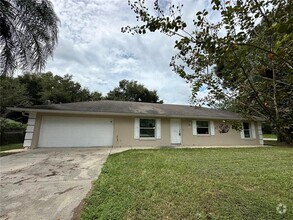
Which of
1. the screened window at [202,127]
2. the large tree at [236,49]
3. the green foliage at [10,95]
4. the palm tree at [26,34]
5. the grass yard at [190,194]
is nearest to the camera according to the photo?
the large tree at [236,49]

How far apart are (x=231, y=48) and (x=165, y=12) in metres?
0.83

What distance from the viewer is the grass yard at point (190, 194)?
285 cm

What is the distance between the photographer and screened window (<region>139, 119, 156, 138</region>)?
12.2 meters

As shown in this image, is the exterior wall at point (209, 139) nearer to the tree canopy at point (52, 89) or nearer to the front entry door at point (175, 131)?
the front entry door at point (175, 131)

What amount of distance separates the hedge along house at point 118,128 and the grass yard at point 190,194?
18.4 feet

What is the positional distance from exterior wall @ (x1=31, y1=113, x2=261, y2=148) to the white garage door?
12.4 inches

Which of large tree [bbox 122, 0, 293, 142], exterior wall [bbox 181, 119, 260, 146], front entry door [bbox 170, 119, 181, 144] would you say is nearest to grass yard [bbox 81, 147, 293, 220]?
large tree [bbox 122, 0, 293, 142]

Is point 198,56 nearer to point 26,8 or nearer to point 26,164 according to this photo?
point 26,164

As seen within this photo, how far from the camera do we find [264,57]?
1994 millimetres

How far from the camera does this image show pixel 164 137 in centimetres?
1233

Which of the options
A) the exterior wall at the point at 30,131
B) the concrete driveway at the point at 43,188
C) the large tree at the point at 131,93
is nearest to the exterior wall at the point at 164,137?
the exterior wall at the point at 30,131

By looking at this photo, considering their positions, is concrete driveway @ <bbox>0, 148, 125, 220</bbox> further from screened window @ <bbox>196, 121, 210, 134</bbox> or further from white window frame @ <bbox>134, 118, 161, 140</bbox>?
screened window @ <bbox>196, 121, 210, 134</bbox>

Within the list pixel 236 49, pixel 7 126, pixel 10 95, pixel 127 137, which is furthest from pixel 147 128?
pixel 10 95

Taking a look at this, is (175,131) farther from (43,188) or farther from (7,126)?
(7,126)
